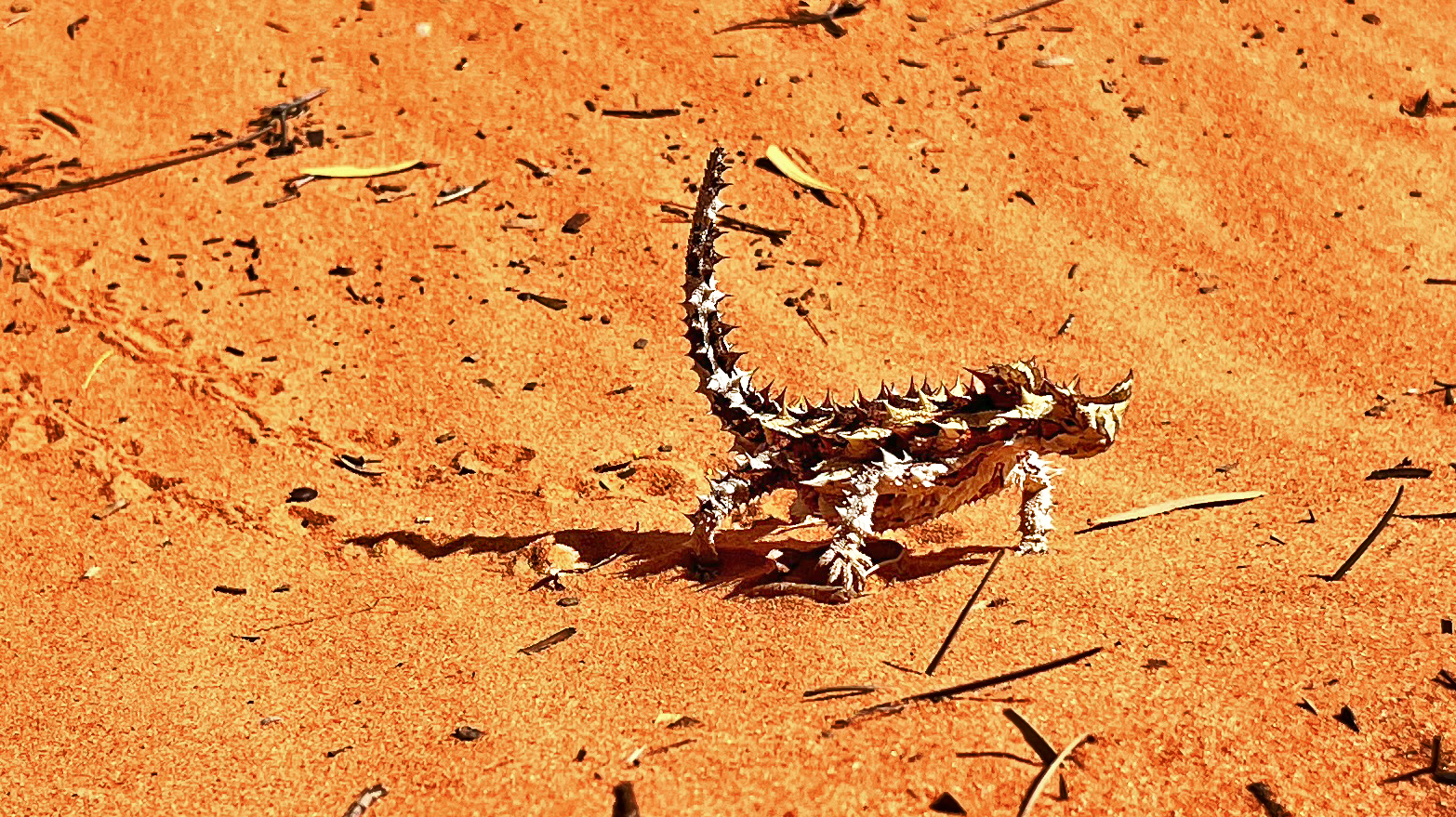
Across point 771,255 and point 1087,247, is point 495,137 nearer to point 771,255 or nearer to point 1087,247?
point 771,255

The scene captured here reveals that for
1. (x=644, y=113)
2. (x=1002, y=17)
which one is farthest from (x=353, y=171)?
(x=1002, y=17)

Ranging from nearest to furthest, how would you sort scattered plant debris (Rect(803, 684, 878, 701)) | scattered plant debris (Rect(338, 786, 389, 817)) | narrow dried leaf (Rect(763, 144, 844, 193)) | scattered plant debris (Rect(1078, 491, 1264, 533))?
scattered plant debris (Rect(338, 786, 389, 817))
scattered plant debris (Rect(803, 684, 878, 701))
scattered plant debris (Rect(1078, 491, 1264, 533))
narrow dried leaf (Rect(763, 144, 844, 193))

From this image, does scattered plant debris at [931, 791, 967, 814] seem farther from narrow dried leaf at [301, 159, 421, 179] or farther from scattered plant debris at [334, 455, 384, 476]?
narrow dried leaf at [301, 159, 421, 179]

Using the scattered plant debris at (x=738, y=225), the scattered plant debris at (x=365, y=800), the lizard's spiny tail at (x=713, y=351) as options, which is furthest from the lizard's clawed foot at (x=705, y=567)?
the scattered plant debris at (x=738, y=225)

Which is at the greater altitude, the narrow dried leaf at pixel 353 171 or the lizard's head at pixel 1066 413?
the lizard's head at pixel 1066 413

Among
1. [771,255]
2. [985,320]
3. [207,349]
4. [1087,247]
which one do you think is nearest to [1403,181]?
[1087,247]

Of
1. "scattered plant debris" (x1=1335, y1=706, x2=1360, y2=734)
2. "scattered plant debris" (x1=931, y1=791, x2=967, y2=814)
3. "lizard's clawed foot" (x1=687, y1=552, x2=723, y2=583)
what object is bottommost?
"lizard's clawed foot" (x1=687, y1=552, x2=723, y2=583)

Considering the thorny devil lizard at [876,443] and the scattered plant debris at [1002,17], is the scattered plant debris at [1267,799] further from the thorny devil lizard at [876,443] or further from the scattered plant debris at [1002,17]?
the scattered plant debris at [1002,17]

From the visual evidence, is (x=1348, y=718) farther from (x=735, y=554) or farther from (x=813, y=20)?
(x=813, y=20)

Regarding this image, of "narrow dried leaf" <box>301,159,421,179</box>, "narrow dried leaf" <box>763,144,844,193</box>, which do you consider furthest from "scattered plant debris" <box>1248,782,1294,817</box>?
"narrow dried leaf" <box>301,159,421,179</box>
